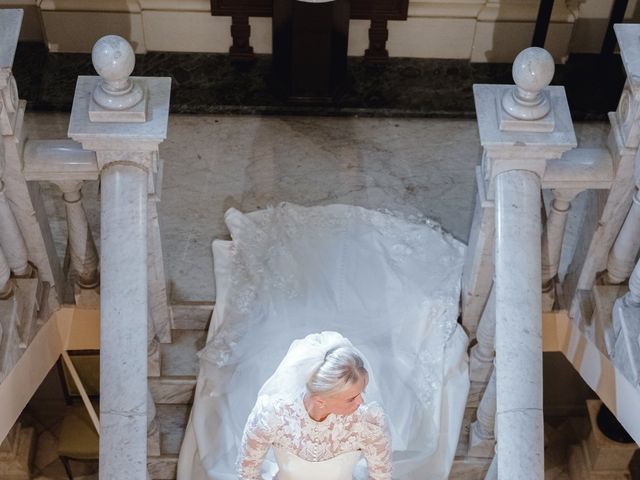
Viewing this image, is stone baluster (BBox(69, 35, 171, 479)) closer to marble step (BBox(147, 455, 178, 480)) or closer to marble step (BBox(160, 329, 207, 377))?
marble step (BBox(147, 455, 178, 480))

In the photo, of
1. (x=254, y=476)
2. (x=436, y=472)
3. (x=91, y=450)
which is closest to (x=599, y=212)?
(x=436, y=472)

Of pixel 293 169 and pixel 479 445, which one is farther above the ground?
pixel 293 169

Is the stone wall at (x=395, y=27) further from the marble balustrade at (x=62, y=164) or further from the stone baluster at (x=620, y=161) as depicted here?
the marble balustrade at (x=62, y=164)

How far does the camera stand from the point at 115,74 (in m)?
5.20

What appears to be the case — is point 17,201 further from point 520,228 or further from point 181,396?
point 520,228

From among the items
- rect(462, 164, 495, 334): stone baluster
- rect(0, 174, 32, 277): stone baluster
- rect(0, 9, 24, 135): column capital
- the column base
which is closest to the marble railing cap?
rect(0, 9, 24, 135): column capital

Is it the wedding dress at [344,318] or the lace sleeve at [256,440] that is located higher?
the lace sleeve at [256,440]

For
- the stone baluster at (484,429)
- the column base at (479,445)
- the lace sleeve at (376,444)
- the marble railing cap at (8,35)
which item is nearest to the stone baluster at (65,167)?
the marble railing cap at (8,35)

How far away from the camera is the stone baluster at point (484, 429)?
20.0 feet

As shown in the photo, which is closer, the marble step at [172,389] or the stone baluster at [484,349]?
the stone baluster at [484,349]

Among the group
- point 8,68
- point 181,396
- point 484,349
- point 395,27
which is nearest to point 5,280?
point 181,396

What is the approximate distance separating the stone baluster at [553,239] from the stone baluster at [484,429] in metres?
0.57

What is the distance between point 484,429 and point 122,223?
232 centimetres

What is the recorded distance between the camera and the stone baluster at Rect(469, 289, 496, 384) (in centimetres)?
610
